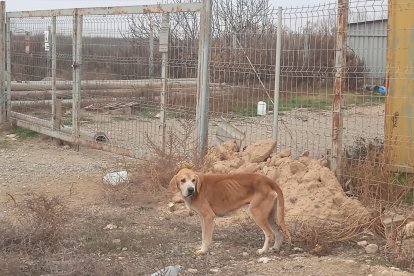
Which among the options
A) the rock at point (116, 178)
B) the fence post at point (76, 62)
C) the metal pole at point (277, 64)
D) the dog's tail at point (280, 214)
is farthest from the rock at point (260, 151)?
the fence post at point (76, 62)

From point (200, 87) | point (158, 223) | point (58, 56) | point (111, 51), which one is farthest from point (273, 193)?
point (58, 56)

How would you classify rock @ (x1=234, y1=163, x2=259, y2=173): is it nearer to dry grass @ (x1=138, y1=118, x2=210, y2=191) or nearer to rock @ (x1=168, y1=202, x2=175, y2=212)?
dry grass @ (x1=138, y1=118, x2=210, y2=191)

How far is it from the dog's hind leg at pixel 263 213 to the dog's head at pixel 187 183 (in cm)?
56

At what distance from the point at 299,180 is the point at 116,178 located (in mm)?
2713

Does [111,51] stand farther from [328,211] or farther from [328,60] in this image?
[328,211]

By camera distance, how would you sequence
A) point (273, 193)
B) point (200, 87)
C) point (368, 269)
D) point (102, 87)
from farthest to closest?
point (102, 87) → point (200, 87) → point (273, 193) → point (368, 269)

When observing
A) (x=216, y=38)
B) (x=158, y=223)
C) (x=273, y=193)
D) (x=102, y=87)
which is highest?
(x=216, y=38)

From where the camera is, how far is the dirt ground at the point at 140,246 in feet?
18.4

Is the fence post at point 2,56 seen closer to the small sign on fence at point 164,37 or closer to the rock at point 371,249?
the small sign on fence at point 164,37

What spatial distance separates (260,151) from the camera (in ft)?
27.8

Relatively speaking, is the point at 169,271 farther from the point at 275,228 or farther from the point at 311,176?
the point at 311,176

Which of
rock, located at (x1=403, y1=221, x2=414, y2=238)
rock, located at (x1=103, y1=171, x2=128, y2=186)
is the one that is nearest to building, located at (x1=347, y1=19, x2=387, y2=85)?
rock, located at (x1=403, y1=221, x2=414, y2=238)

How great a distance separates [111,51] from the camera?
37.0ft

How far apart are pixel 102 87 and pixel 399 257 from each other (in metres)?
7.46
